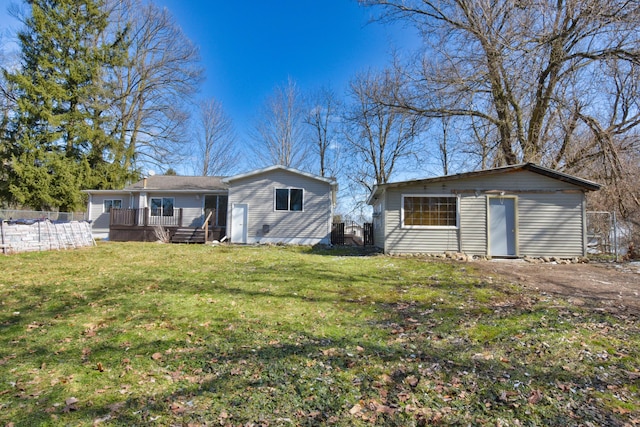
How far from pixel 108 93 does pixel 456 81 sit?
77.5 feet

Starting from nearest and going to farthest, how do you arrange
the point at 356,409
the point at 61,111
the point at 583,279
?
the point at 356,409 → the point at 583,279 → the point at 61,111

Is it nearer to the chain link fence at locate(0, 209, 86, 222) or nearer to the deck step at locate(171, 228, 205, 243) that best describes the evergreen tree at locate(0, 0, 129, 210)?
the chain link fence at locate(0, 209, 86, 222)

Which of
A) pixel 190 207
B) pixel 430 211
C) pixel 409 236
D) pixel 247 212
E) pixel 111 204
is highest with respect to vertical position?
pixel 111 204

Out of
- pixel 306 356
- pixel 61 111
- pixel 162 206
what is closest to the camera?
pixel 306 356

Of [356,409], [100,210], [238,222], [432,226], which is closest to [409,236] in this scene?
[432,226]

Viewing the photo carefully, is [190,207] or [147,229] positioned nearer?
[147,229]

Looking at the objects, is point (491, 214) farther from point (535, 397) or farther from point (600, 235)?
point (535, 397)

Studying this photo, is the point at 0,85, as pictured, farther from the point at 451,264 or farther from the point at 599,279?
the point at 599,279

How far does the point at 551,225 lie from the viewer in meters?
11.5

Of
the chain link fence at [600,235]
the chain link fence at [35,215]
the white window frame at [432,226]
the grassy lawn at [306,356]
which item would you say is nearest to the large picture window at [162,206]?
the chain link fence at [35,215]

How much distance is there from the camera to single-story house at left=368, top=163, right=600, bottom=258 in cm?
1148

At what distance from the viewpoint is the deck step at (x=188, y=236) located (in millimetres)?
17250

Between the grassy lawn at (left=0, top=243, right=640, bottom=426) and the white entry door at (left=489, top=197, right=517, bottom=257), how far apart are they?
18.7ft

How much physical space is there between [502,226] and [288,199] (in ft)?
31.2
